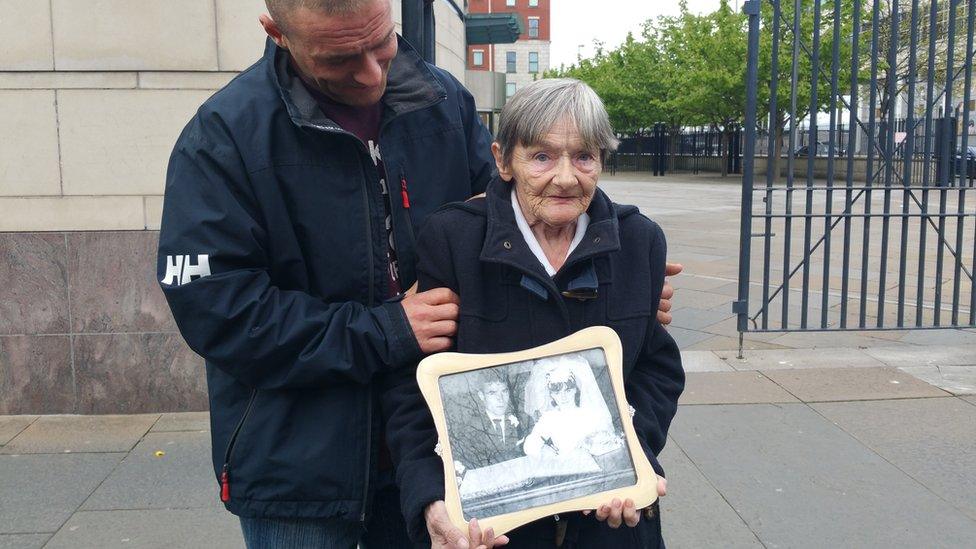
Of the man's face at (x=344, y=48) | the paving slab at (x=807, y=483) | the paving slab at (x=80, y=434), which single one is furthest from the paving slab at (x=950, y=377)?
the man's face at (x=344, y=48)

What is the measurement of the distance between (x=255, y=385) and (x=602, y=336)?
27.9 inches

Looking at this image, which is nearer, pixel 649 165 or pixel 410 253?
pixel 410 253

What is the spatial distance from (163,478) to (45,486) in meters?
0.53

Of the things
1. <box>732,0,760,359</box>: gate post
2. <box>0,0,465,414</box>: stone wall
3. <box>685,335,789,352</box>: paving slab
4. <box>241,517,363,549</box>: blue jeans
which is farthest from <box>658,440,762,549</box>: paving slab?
<box>0,0,465,414</box>: stone wall

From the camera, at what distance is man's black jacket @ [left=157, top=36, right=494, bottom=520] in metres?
1.72

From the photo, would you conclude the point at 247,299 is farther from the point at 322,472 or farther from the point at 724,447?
the point at 724,447

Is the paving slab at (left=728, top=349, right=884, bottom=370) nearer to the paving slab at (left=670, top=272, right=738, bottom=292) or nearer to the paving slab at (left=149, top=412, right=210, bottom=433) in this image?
the paving slab at (left=670, top=272, right=738, bottom=292)

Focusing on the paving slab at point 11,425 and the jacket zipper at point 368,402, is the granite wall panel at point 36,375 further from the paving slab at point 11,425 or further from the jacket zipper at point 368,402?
the jacket zipper at point 368,402

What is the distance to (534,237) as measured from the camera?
6.21ft

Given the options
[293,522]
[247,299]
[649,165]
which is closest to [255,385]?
[247,299]

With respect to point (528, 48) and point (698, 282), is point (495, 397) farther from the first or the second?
point (528, 48)

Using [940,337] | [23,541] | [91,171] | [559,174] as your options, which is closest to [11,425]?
[91,171]

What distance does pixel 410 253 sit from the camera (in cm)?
199

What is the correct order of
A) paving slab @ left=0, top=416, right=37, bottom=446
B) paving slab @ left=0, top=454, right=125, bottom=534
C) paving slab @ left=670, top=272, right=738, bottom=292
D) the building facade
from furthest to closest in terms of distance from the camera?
1. the building facade
2. paving slab @ left=670, top=272, right=738, bottom=292
3. paving slab @ left=0, top=416, right=37, bottom=446
4. paving slab @ left=0, top=454, right=125, bottom=534
